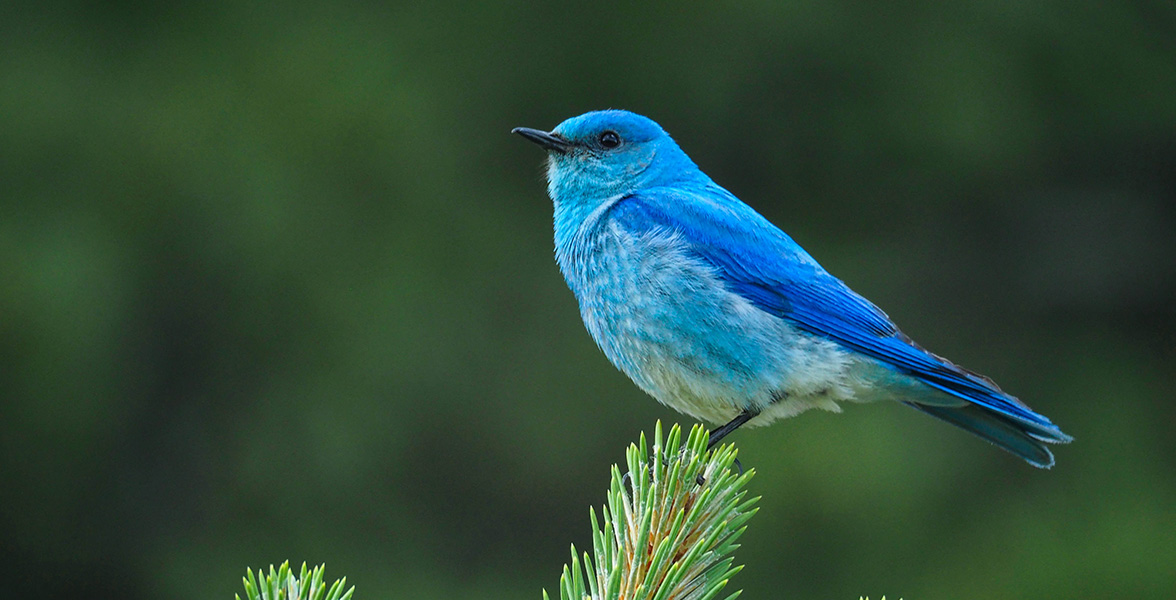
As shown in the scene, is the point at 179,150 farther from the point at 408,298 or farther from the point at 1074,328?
the point at 1074,328

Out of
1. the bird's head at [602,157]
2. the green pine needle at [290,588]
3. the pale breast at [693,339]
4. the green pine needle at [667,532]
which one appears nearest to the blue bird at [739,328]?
the pale breast at [693,339]

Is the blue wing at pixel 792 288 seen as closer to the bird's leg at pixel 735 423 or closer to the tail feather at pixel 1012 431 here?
the tail feather at pixel 1012 431

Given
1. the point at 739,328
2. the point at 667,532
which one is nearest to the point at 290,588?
the point at 667,532

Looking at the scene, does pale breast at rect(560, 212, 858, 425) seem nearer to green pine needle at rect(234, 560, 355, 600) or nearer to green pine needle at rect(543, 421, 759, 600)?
green pine needle at rect(543, 421, 759, 600)

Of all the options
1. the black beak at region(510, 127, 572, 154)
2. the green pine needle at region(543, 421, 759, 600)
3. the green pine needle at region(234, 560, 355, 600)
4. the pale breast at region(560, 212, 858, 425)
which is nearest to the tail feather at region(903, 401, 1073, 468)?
the pale breast at region(560, 212, 858, 425)

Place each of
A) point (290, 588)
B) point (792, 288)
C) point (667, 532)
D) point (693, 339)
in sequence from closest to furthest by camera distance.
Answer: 1. point (290, 588)
2. point (667, 532)
3. point (693, 339)
4. point (792, 288)

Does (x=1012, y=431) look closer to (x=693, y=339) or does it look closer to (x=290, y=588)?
(x=693, y=339)
